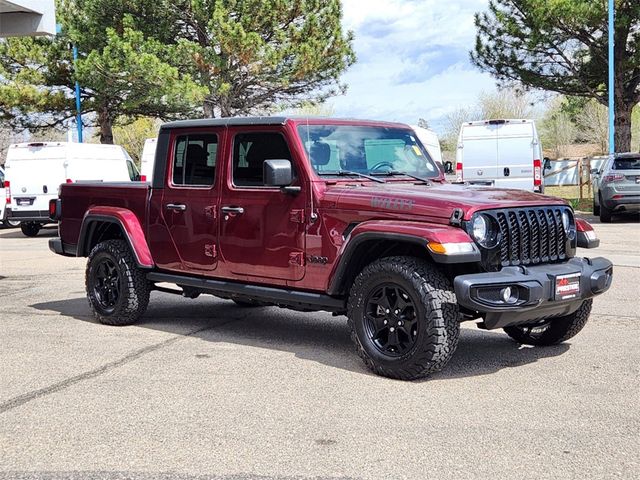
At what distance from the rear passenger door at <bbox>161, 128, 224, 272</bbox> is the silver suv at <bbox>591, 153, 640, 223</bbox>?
1427 centimetres

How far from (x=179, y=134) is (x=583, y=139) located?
187ft

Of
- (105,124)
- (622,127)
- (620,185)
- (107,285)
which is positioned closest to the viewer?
(107,285)

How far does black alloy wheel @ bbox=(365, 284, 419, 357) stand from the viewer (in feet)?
19.1

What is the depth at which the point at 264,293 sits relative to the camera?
676cm

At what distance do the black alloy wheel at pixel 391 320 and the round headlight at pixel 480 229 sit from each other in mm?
593

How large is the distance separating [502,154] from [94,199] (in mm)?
12439

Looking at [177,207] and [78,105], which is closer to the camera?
[177,207]

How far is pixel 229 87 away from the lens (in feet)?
98.6

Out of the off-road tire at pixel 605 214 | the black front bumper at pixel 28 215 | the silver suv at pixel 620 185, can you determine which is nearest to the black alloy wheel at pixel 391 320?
the silver suv at pixel 620 185

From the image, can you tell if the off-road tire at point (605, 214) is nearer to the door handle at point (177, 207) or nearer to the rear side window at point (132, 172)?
the rear side window at point (132, 172)

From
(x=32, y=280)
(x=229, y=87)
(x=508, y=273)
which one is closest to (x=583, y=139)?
(x=229, y=87)

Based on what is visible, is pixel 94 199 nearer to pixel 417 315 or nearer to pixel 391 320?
pixel 391 320

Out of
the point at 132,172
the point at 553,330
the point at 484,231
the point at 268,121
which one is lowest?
the point at 553,330

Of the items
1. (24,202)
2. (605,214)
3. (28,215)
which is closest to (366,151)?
(605,214)
